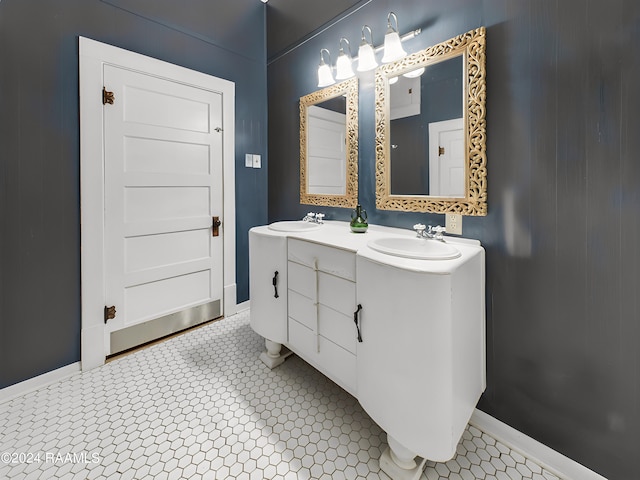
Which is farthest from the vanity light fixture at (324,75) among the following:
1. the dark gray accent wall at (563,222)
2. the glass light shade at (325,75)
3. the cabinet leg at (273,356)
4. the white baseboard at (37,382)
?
the white baseboard at (37,382)

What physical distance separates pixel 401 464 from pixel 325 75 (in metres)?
2.16

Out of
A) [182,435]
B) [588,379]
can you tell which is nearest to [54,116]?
[182,435]

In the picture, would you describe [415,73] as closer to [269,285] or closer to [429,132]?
[429,132]

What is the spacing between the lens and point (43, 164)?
1624 mm

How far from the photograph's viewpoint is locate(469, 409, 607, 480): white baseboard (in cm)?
112

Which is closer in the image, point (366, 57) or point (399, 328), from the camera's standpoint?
point (399, 328)

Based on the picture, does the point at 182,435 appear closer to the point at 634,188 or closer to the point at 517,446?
the point at 517,446

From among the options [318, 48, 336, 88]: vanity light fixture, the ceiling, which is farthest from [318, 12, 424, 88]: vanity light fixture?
the ceiling

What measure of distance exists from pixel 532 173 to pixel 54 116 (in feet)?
7.90

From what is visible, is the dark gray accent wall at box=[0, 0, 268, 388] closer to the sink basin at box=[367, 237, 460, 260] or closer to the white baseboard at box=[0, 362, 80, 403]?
the white baseboard at box=[0, 362, 80, 403]

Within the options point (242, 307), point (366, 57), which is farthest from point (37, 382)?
point (366, 57)

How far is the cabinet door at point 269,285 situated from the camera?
5.53 feet

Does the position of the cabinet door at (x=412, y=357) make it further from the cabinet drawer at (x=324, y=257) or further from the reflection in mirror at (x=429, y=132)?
the reflection in mirror at (x=429, y=132)

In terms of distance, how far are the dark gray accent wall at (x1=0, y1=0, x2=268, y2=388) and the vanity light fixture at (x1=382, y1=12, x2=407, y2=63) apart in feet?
5.06
